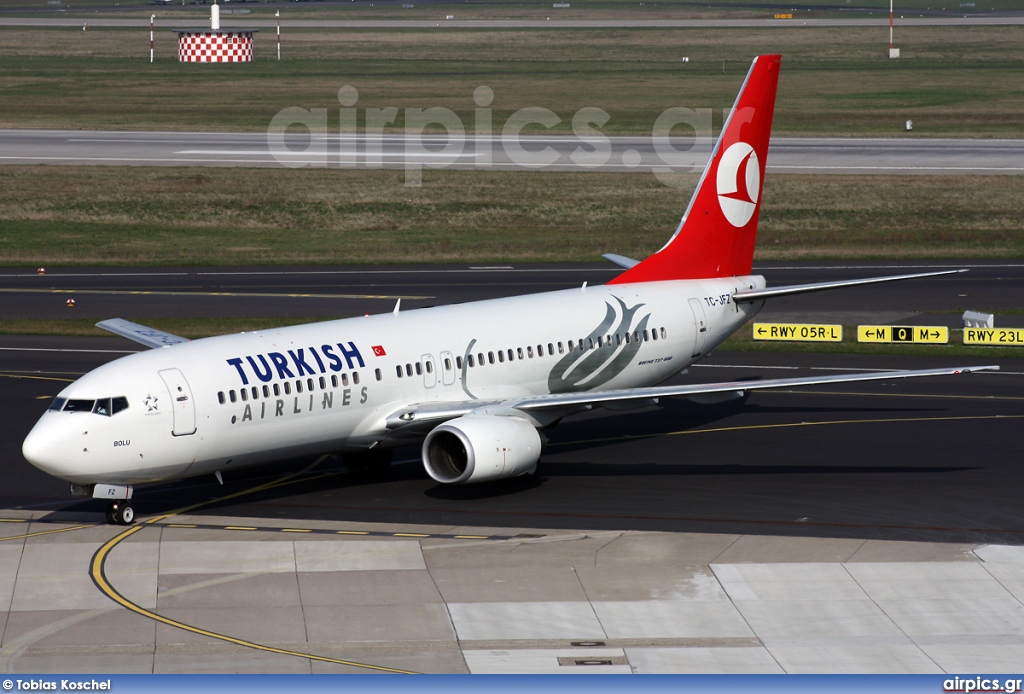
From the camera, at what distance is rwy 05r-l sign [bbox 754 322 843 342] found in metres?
53.3

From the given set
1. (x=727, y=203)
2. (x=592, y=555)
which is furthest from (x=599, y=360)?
(x=592, y=555)

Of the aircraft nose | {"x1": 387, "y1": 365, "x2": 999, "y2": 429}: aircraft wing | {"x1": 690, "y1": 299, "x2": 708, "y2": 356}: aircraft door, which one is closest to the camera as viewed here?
the aircraft nose

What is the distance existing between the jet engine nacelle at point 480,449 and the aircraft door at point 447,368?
79.8 inches

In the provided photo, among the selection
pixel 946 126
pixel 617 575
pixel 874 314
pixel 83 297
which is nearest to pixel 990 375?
pixel 874 314

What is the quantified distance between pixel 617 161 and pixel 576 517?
6687 centimetres

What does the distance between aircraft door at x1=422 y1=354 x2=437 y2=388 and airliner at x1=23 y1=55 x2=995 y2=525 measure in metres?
0.05

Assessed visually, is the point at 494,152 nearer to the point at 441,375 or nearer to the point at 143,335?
the point at 143,335

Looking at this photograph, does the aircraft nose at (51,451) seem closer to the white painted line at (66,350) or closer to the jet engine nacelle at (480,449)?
the jet engine nacelle at (480,449)

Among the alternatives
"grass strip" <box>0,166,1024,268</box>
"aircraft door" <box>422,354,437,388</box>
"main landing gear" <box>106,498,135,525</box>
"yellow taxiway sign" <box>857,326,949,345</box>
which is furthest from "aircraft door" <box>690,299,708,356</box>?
"grass strip" <box>0,166,1024,268</box>

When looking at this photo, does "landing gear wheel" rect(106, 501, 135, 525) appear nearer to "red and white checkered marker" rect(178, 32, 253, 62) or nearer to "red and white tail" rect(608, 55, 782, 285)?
"red and white tail" rect(608, 55, 782, 285)

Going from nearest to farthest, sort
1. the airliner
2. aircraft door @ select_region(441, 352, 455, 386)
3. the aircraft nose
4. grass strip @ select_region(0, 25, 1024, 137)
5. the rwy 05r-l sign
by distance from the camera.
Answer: the aircraft nose
the airliner
aircraft door @ select_region(441, 352, 455, 386)
the rwy 05r-l sign
grass strip @ select_region(0, 25, 1024, 137)

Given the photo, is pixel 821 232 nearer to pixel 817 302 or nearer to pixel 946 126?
pixel 817 302

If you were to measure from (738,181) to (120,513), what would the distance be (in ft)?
67.1

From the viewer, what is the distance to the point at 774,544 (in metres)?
30.4
